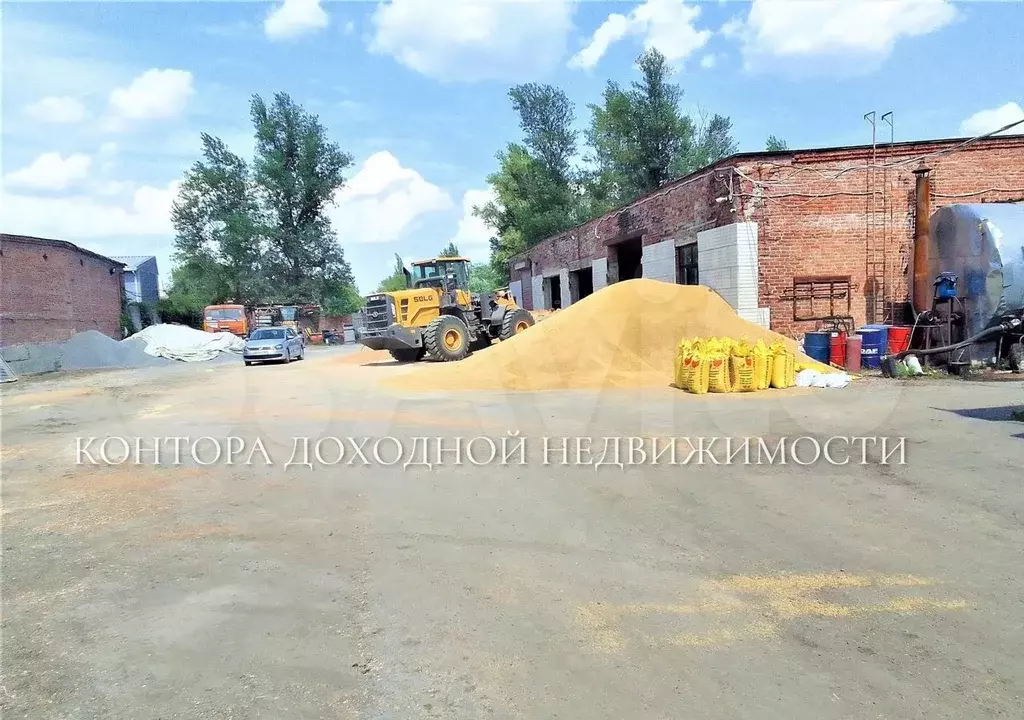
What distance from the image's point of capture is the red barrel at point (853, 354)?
1444 centimetres

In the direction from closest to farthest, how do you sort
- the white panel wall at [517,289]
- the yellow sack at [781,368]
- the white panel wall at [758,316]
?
1. the yellow sack at [781,368]
2. the white panel wall at [758,316]
3. the white panel wall at [517,289]

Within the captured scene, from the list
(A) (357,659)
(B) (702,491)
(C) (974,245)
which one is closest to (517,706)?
(A) (357,659)

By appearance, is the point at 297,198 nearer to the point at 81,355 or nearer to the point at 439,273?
the point at 81,355

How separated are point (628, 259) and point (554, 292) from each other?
7.95 m

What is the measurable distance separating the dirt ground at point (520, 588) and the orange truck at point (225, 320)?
32204 mm

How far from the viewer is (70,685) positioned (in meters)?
3.08

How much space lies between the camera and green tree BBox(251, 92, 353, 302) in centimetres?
5181

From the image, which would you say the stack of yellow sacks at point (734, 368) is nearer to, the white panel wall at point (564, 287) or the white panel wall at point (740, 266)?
the white panel wall at point (740, 266)

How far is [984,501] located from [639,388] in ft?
25.1

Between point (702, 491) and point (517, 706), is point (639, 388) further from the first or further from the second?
point (517, 706)

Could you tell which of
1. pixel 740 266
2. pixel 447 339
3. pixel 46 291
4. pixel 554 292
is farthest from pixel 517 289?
pixel 46 291

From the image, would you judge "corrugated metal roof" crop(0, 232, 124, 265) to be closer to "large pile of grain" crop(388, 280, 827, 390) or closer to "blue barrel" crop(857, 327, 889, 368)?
"large pile of grain" crop(388, 280, 827, 390)

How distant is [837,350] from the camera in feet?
48.6

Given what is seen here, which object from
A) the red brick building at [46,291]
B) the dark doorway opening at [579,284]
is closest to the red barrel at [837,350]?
the dark doorway opening at [579,284]
